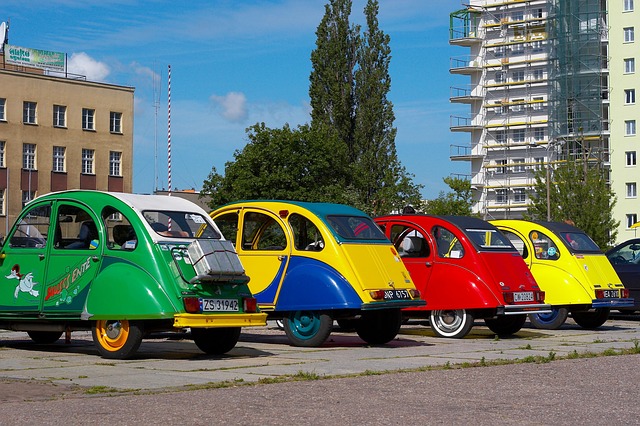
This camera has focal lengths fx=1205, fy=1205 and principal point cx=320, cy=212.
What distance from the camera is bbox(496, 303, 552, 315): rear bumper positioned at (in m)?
18.5

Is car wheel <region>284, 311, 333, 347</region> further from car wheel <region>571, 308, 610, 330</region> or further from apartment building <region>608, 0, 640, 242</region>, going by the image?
apartment building <region>608, 0, 640, 242</region>

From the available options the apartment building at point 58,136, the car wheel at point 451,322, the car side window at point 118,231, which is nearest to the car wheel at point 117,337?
the car side window at point 118,231

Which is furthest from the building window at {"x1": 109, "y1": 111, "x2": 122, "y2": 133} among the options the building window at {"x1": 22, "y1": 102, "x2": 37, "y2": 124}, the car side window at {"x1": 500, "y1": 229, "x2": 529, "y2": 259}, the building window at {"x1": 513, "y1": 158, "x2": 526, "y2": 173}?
the car side window at {"x1": 500, "y1": 229, "x2": 529, "y2": 259}

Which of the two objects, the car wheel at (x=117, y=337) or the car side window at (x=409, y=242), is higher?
the car side window at (x=409, y=242)

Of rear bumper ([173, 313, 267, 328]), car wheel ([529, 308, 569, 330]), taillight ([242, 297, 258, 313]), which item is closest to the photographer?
rear bumper ([173, 313, 267, 328])

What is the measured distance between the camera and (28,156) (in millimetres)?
85562

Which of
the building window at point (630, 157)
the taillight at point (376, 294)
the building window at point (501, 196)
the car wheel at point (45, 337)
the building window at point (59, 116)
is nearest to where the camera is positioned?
the taillight at point (376, 294)

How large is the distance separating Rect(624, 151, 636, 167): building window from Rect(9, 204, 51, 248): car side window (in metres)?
95.5

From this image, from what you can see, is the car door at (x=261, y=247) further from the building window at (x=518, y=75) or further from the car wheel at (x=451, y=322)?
the building window at (x=518, y=75)

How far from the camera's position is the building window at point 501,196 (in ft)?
408

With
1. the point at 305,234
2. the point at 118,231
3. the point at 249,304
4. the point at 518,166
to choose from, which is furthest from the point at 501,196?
the point at 118,231

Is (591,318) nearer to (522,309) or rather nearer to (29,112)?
(522,309)

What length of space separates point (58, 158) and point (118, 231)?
75.0 meters

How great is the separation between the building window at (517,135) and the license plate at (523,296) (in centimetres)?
10588
